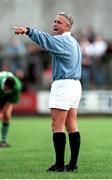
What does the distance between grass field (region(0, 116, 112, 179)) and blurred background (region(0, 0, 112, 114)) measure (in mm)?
4121

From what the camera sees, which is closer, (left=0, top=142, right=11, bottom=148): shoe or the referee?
the referee

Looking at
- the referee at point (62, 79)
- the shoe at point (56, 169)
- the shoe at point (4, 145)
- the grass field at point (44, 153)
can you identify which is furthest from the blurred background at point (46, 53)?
the shoe at point (56, 169)

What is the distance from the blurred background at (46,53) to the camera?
26281 millimetres

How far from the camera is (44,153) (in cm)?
1405

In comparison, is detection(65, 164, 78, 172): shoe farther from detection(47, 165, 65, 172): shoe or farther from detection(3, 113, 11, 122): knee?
detection(3, 113, 11, 122): knee

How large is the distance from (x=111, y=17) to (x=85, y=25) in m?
0.98

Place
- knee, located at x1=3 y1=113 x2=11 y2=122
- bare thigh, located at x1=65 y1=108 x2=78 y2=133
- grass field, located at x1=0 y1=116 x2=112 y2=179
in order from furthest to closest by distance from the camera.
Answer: knee, located at x1=3 y1=113 x2=11 y2=122
bare thigh, located at x1=65 y1=108 x2=78 y2=133
grass field, located at x1=0 y1=116 x2=112 y2=179

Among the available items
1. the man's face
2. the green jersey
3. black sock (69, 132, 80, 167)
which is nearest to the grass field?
black sock (69, 132, 80, 167)

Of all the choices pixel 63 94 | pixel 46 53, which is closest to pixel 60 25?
pixel 63 94

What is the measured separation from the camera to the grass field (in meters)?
10.8

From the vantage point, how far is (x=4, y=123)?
16344mm

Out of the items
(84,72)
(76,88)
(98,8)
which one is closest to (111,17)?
(98,8)

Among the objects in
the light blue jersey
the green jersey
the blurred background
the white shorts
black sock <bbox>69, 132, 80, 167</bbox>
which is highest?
the light blue jersey

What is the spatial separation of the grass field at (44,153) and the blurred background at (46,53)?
4121 mm
